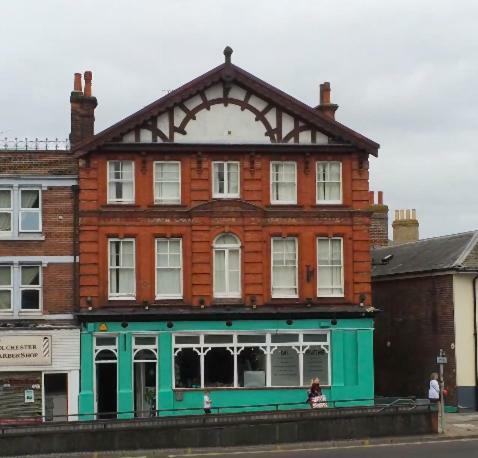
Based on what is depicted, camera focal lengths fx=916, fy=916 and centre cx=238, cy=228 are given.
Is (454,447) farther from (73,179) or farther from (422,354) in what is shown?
(73,179)

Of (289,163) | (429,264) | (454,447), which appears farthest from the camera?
(429,264)

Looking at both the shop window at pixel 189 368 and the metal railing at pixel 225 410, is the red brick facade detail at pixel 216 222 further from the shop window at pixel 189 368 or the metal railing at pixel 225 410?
the metal railing at pixel 225 410

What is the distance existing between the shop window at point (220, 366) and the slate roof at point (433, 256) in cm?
890

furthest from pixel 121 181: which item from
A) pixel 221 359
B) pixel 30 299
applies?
pixel 221 359

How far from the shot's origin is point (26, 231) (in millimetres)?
32500

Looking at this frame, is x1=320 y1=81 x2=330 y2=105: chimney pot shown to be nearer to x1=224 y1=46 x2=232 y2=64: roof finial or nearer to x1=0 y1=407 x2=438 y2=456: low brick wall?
x1=224 y1=46 x2=232 y2=64: roof finial

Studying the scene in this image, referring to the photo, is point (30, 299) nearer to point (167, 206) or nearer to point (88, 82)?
point (167, 206)

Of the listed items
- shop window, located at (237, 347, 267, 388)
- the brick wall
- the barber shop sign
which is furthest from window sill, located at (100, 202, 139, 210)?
the brick wall

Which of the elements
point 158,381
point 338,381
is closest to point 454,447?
point 338,381

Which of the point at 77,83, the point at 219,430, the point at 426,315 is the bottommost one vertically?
the point at 219,430

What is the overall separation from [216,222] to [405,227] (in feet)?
65.6

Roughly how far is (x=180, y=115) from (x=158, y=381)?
956 cm

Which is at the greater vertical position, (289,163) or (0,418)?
(289,163)

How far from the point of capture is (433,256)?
37781 mm
